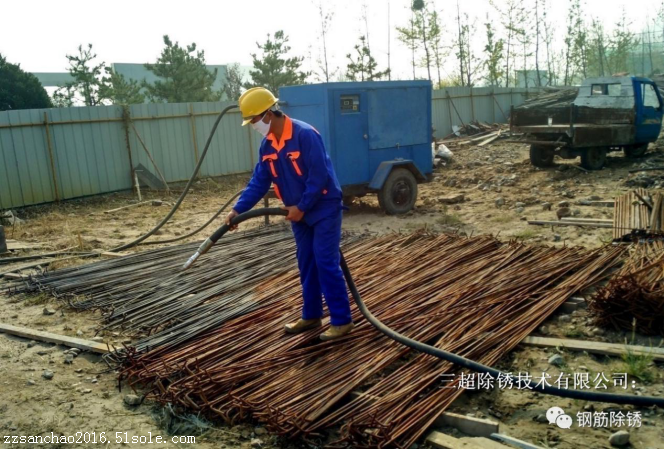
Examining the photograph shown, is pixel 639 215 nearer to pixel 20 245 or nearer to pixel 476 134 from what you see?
pixel 20 245

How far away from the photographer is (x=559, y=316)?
185 inches

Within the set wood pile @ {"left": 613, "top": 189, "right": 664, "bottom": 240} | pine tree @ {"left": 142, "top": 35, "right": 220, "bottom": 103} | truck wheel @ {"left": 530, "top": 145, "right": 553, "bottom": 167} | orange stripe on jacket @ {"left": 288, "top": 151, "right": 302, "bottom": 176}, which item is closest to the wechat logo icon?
orange stripe on jacket @ {"left": 288, "top": 151, "right": 302, "bottom": 176}

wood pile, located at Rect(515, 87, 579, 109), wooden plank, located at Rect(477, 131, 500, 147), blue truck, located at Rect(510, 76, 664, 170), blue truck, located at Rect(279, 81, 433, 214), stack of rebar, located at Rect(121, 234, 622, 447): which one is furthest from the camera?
wooden plank, located at Rect(477, 131, 500, 147)

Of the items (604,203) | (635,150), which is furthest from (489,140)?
(604,203)

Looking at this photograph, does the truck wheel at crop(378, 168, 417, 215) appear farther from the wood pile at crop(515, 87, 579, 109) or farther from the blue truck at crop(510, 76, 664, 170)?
the wood pile at crop(515, 87, 579, 109)

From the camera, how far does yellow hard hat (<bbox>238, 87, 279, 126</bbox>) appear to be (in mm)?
4137

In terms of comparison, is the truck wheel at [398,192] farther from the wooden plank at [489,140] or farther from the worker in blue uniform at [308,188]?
the wooden plank at [489,140]

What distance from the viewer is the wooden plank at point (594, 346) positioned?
385 cm

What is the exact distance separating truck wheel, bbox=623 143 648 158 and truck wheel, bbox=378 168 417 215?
21.9 ft

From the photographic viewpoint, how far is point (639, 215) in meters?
6.67

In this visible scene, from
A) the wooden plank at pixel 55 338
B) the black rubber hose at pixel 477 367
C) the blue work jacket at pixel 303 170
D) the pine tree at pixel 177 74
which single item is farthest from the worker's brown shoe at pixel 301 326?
the pine tree at pixel 177 74

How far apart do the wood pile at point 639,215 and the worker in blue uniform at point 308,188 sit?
13.3 feet

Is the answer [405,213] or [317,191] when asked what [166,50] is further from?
[317,191]

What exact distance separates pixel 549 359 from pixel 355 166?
18.9 feet
